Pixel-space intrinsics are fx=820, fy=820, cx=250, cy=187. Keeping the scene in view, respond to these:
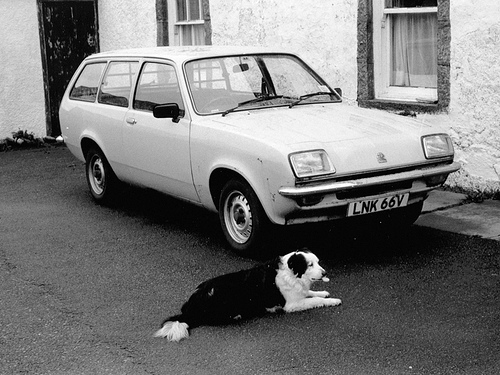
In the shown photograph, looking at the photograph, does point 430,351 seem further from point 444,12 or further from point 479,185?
point 444,12

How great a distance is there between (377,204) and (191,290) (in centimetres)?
163

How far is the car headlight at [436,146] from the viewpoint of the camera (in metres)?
6.73

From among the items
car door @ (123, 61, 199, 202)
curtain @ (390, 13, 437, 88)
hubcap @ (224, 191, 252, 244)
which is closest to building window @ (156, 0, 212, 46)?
curtain @ (390, 13, 437, 88)

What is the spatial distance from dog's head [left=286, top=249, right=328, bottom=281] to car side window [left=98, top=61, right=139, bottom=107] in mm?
3562

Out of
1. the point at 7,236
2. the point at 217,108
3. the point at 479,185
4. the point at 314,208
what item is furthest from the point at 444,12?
the point at 7,236

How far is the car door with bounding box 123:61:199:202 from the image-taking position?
7379 mm

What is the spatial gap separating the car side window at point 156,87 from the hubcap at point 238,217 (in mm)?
1122

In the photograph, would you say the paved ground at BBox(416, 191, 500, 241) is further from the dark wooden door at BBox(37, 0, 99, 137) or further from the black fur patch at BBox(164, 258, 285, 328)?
the dark wooden door at BBox(37, 0, 99, 137)

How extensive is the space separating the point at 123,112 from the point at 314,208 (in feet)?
9.33

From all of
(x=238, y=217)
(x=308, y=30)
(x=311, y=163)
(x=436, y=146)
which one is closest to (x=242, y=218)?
(x=238, y=217)

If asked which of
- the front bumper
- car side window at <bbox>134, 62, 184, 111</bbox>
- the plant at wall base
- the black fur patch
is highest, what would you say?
car side window at <bbox>134, 62, 184, 111</bbox>

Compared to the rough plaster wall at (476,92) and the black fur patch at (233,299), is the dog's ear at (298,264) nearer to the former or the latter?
the black fur patch at (233,299)

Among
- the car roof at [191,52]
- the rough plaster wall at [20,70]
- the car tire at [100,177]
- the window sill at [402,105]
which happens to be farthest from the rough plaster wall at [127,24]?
the car roof at [191,52]

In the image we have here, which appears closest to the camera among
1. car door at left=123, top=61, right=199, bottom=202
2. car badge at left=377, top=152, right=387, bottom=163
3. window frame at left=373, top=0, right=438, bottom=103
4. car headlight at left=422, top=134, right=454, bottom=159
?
car badge at left=377, top=152, right=387, bottom=163
